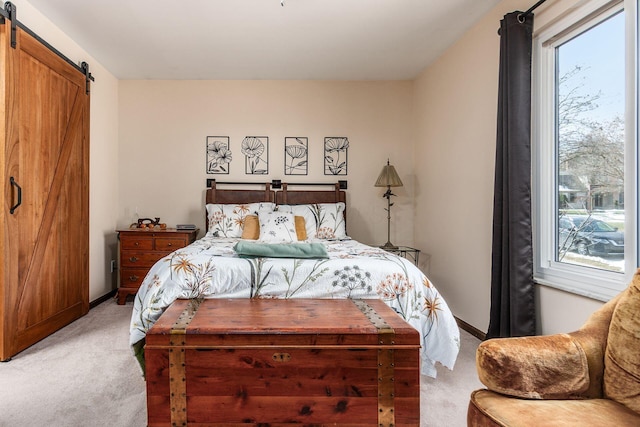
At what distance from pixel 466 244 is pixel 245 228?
2056 millimetres

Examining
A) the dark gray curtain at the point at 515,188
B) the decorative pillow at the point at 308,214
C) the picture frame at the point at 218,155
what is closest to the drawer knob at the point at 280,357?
the dark gray curtain at the point at 515,188

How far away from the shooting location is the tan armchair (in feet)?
3.56

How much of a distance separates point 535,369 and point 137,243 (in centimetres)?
377

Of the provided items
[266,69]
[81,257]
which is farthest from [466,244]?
[81,257]

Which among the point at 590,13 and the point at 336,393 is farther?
the point at 590,13

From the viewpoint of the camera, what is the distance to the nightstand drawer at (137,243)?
388 cm

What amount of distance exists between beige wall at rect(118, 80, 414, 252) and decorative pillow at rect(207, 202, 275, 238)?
0.56 metres

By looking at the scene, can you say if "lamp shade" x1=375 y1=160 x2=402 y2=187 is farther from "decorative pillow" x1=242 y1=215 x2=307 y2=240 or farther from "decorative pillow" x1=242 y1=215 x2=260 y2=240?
"decorative pillow" x1=242 y1=215 x2=260 y2=240

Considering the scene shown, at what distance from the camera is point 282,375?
5.18 feet

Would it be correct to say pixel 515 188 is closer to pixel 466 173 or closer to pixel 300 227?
pixel 466 173

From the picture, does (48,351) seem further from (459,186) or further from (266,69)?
(459,186)

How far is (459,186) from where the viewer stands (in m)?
3.38

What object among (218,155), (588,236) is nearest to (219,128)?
(218,155)

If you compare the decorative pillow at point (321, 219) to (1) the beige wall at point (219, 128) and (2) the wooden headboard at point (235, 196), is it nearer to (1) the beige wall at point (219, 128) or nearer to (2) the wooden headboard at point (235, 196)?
(2) the wooden headboard at point (235, 196)
